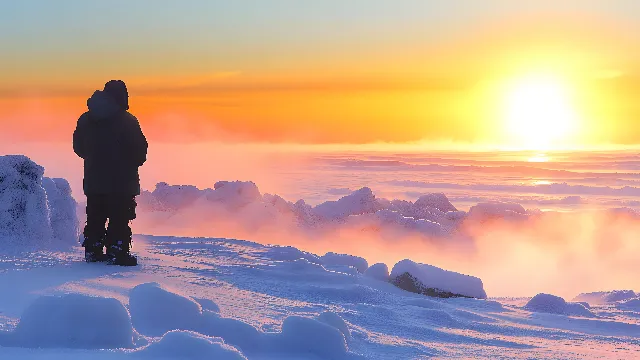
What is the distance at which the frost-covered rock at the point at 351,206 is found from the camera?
28453 millimetres

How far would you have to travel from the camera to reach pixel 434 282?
29.5ft

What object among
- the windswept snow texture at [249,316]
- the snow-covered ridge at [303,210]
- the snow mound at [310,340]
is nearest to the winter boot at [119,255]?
the windswept snow texture at [249,316]

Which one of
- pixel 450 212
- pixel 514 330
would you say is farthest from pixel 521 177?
pixel 514 330

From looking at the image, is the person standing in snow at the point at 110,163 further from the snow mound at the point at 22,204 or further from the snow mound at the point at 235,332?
the snow mound at the point at 235,332

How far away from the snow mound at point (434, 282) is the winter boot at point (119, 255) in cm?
395

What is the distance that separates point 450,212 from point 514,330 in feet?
76.6

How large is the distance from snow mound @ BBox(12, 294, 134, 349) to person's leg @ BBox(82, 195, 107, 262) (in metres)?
3.74

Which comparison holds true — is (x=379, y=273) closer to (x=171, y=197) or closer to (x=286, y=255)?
(x=286, y=255)

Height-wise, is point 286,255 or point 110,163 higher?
point 110,163

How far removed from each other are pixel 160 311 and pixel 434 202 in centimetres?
2687

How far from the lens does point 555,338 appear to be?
6402 millimetres

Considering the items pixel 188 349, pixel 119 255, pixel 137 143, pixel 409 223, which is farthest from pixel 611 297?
pixel 409 223

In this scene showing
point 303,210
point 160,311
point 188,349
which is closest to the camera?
point 188,349

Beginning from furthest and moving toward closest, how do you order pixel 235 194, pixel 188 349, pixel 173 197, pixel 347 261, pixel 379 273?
pixel 173 197 → pixel 235 194 → pixel 347 261 → pixel 379 273 → pixel 188 349
